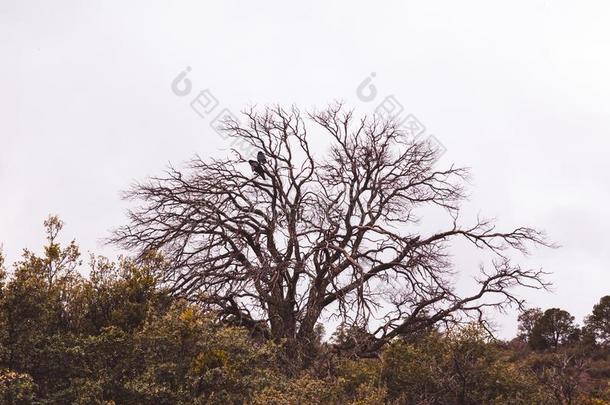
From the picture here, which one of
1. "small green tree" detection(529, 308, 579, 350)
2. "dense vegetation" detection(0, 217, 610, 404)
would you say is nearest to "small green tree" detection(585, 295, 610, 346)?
"small green tree" detection(529, 308, 579, 350)

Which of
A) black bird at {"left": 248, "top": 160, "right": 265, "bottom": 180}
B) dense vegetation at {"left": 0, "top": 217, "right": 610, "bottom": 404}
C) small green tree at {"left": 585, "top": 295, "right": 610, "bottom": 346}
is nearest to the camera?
dense vegetation at {"left": 0, "top": 217, "right": 610, "bottom": 404}

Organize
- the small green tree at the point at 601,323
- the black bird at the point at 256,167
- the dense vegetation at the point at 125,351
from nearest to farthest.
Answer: the dense vegetation at the point at 125,351
the black bird at the point at 256,167
the small green tree at the point at 601,323

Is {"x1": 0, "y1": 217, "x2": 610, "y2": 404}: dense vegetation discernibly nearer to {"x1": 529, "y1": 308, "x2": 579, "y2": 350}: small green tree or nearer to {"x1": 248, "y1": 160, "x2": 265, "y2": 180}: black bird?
{"x1": 248, "y1": 160, "x2": 265, "y2": 180}: black bird

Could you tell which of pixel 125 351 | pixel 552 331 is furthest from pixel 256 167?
pixel 552 331

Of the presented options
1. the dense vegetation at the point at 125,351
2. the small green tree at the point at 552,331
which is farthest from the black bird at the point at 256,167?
the small green tree at the point at 552,331

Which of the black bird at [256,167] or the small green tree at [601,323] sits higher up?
the black bird at [256,167]

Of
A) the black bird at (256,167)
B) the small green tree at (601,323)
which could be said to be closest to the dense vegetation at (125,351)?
the black bird at (256,167)

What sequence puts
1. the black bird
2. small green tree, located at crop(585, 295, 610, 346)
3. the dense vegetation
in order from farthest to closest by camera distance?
small green tree, located at crop(585, 295, 610, 346) → the black bird → the dense vegetation

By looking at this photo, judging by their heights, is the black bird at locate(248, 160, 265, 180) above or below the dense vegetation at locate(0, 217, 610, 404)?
above

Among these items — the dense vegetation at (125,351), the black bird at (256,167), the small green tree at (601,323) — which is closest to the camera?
the dense vegetation at (125,351)

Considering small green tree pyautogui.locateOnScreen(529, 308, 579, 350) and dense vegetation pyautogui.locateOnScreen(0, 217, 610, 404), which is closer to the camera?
dense vegetation pyautogui.locateOnScreen(0, 217, 610, 404)

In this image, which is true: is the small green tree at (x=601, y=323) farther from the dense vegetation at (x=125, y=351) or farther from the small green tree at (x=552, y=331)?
the dense vegetation at (x=125, y=351)

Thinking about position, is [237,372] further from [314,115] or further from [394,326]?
[314,115]

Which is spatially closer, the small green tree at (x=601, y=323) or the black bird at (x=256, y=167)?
the black bird at (x=256, y=167)
